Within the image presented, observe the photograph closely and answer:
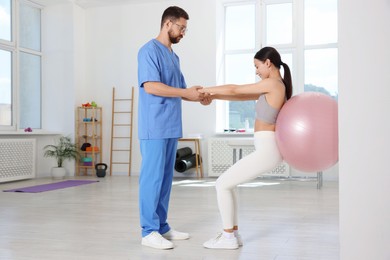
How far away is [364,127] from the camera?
1.58m

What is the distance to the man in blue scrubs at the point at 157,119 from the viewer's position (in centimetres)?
258

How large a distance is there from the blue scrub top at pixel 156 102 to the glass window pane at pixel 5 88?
5.11 metres

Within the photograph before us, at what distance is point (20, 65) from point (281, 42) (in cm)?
445

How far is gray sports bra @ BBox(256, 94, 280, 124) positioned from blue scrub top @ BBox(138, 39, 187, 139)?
0.55m

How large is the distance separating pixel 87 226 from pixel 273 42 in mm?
5090

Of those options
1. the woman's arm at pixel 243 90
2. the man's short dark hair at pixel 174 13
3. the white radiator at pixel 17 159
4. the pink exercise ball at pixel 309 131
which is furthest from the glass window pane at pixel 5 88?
the pink exercise ball at pixel 309 131

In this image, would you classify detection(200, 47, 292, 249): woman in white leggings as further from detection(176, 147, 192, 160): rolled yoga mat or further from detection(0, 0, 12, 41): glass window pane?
detection(0, 0, 12, 41): glass window pane

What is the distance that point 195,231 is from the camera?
3.03m

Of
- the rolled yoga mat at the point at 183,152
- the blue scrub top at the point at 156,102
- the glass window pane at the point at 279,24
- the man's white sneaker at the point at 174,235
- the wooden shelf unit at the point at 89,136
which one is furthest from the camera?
the wooden shelf unit at the point at 89,136

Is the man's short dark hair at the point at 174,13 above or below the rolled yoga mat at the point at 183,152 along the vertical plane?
above

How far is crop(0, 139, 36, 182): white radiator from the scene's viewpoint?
258 inches

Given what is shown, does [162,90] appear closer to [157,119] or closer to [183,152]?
[157,119]

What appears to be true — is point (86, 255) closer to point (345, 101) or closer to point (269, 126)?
point (269, 126)

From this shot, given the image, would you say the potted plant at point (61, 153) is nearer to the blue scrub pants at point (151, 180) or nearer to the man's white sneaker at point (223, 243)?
the blue scrub pants at point (151, 180)
